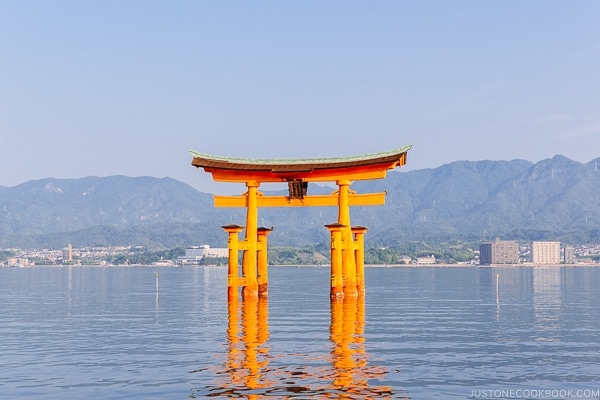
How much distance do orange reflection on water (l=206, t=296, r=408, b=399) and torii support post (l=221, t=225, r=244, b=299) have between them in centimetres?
1250

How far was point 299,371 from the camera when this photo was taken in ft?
71.2

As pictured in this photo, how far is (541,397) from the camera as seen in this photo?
18656 millimetres

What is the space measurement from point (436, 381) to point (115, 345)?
41.3 ft

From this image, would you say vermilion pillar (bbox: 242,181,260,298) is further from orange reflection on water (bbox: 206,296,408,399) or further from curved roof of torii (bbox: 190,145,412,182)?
orange reflection on water (bbox: 206,296,408,399)

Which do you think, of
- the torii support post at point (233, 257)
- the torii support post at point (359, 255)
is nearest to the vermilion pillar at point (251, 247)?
the torii support post at point (233, 257)

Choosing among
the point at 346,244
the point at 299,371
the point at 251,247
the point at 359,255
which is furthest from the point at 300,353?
the point at 359,255

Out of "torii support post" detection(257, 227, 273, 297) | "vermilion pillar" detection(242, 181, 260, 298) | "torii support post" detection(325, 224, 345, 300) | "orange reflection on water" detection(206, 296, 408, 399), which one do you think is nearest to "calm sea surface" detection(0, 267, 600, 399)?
"orange reflection on water" detection(206, 296, 408, 399)

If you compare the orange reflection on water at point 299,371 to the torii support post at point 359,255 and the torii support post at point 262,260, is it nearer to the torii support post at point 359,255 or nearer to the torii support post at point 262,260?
the torii support post at point 262,260

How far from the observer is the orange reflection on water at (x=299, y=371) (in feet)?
61.7

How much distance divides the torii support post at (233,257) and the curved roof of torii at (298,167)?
2.86 m

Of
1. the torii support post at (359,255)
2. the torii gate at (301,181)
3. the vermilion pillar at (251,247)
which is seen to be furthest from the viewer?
the torii support post at (359,255)

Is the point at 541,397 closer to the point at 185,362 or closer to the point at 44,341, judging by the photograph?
the point at 185,362

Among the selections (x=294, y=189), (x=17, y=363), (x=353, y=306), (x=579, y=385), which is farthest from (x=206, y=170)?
(x=579, y=385)

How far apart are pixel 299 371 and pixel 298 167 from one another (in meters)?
23.4
